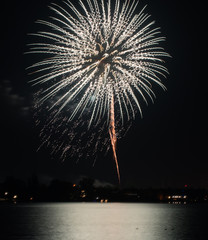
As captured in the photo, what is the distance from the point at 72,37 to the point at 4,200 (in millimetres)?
176146

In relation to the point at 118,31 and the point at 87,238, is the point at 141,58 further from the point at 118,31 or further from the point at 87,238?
the point at 87,238

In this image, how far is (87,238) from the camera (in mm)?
30109

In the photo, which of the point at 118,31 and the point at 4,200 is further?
the point at 4,200

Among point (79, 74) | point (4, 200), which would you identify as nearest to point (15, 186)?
point (4, 200)

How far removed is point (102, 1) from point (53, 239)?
19.2m

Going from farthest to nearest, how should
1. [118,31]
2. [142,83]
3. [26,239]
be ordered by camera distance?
[142,83]
[118,31]
[26,239]

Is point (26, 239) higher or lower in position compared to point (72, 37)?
lower

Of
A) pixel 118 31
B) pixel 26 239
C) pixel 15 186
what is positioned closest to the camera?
pixel 26 239

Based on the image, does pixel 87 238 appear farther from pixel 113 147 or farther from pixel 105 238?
pixel 113 147

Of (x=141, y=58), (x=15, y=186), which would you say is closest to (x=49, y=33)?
(x=141, y=58)

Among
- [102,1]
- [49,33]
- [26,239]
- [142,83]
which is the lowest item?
[26,239]

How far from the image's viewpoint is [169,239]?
3052cm

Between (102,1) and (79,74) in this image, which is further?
(79,74)

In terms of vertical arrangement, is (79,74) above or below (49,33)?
below
